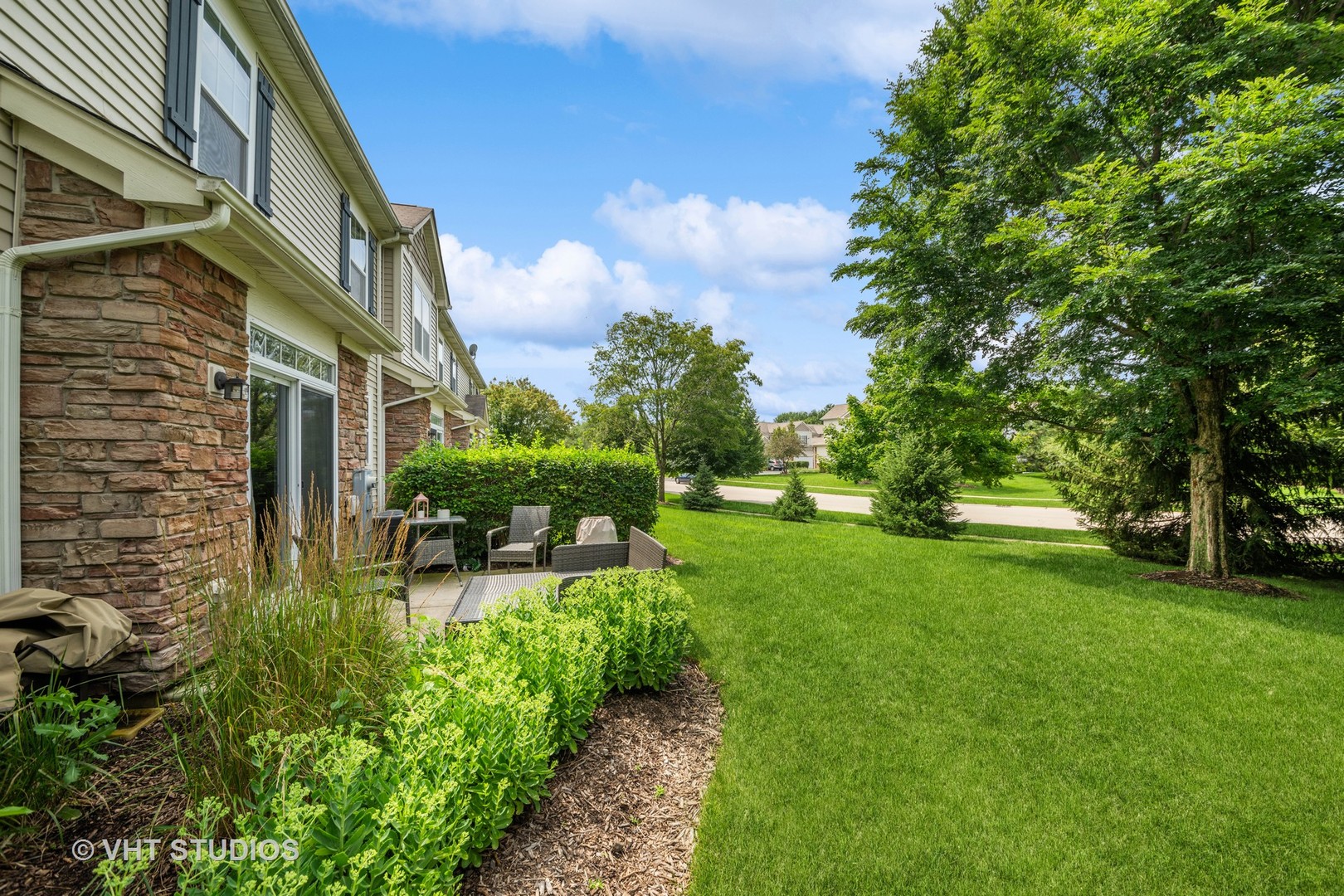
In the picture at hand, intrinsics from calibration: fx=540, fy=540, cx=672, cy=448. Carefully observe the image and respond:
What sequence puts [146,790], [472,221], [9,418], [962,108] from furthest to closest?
1. [472,221]
2. [962,108]
3. [9,418]
4. [146,790]

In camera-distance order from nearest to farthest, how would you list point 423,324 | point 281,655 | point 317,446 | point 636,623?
point 281,655
point 636,623
point 317,446
point 423,324

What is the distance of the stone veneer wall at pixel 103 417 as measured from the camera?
3033 millimetres

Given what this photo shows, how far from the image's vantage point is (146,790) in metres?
2.19

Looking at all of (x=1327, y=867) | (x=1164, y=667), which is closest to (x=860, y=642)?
(x=1164, y=667)

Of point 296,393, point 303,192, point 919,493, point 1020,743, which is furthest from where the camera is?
point 919,493

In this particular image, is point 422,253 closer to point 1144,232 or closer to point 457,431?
point 457,431

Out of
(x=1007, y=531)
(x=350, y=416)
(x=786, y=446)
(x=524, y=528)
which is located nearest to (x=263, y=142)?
(x=350, y=416)

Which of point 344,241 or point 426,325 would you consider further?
point 426,325

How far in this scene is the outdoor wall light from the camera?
391cm

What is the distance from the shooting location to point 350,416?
752 cm

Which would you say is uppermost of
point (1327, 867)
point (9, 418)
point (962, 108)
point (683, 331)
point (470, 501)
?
point (962, 108)

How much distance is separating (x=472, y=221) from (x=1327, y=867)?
1763 cm

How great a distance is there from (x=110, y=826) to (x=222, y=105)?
6.11 meters

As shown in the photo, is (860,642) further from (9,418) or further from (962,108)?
(962,108)
